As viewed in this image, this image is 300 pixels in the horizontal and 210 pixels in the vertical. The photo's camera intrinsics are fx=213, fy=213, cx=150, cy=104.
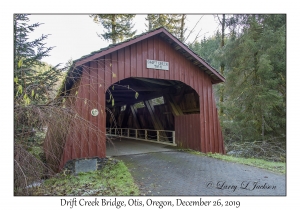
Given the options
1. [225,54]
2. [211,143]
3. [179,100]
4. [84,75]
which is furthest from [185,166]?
[225,54]

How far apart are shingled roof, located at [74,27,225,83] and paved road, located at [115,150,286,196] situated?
3146 mm

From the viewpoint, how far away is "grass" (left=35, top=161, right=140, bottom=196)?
402 cm

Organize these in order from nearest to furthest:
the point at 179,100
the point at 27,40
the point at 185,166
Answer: the point at 185,166 → the point at 27,40 → the point at 179,100

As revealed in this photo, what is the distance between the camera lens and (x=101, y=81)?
6090 millimetres

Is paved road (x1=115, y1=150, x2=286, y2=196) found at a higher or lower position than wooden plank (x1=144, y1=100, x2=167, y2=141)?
lower

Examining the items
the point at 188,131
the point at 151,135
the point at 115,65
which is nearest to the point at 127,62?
the point at 115,65

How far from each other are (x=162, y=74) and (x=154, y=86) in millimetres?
3286

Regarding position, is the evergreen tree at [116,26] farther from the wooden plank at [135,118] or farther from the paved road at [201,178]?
the paved road at [201,178]

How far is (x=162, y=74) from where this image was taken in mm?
7191

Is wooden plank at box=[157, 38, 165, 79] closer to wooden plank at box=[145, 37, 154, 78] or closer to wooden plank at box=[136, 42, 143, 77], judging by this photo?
wooden plank at box=[145, 37, 154, 78]

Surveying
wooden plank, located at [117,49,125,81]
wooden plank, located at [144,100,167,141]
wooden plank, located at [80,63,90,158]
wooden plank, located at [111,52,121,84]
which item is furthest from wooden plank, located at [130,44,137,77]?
wooden plank, located at [144,100,167,141]

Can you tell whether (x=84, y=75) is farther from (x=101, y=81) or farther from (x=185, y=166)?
(x=185, y=166)

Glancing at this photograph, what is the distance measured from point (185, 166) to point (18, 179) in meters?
4.09

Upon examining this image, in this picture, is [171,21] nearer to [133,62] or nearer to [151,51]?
[151,51]
